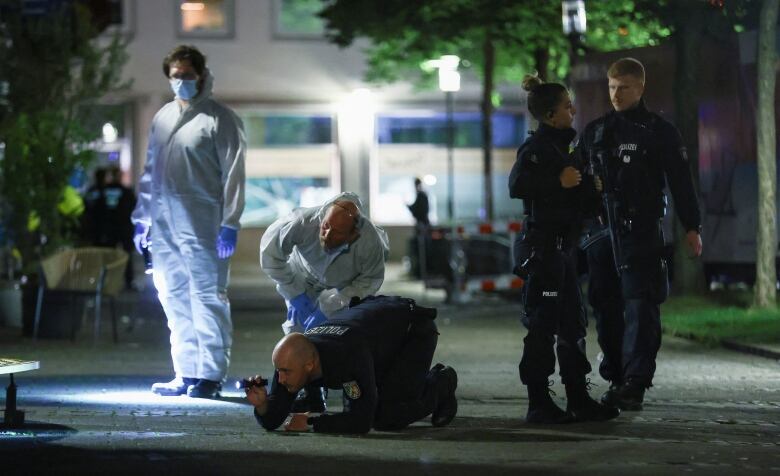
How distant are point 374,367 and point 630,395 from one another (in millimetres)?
1837

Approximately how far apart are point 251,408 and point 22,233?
9.91m

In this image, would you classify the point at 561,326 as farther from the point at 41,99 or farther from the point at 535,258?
the point at 41,99

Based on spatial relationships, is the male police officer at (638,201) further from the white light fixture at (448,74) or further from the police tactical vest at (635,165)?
the white light fixture at (448,74)

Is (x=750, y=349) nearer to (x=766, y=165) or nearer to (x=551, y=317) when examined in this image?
(x=766, y=165)

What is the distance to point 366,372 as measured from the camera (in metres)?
8.27

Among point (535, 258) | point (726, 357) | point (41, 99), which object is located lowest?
point (726, 357)

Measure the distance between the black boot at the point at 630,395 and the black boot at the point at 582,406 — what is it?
0.45m

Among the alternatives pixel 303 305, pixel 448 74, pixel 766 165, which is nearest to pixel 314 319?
pixel 303 305

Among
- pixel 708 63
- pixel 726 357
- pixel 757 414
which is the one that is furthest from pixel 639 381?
pixel 708 63

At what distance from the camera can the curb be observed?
45.3 feet

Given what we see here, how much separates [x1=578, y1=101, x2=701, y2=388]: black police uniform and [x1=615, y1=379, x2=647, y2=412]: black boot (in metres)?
0.02

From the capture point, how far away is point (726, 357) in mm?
14039

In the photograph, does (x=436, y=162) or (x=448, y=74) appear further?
→ (x=436, y=162)

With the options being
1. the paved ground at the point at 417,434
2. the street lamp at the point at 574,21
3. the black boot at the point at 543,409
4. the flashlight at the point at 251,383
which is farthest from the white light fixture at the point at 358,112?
the flashlight at the point at 251,383
